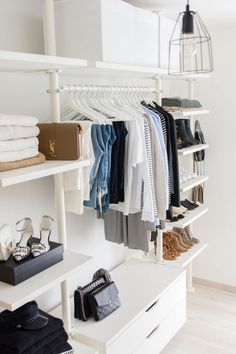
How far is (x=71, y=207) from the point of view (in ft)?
6.18

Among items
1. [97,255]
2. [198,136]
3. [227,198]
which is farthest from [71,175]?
[227,198]

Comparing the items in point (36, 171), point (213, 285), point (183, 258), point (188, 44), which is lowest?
point (213, 285)

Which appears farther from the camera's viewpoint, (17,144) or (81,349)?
(81,349)

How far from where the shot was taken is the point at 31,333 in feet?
5.06

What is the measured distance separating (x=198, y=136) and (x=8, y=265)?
2.09m

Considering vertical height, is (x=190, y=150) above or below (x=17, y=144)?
below

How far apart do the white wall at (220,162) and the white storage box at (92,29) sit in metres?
1.45

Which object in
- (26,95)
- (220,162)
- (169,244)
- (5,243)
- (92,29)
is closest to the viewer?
(5,243)

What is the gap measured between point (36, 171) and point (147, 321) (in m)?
1.24

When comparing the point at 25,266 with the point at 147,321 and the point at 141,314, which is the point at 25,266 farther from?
the point at 147,321

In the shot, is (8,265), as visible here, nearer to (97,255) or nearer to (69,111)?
(69,111)

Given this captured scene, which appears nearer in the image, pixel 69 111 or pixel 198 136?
pixel 69 111

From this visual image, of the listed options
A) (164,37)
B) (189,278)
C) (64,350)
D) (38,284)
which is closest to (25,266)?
(38,284)

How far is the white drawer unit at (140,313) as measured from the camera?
1.95 m
